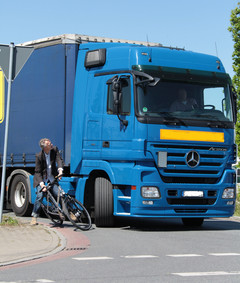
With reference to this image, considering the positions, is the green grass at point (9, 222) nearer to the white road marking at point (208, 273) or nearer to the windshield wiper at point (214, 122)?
the windshield wiper at point (214, 122)

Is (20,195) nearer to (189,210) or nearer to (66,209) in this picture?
(66,209)

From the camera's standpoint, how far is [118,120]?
13594 mm

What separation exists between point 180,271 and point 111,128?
18.7 ft

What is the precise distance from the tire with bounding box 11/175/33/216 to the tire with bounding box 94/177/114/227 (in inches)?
112

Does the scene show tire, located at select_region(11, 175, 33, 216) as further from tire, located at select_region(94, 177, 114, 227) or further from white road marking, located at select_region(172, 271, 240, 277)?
white road marking, located at select_region(172, 271, 240, 277)

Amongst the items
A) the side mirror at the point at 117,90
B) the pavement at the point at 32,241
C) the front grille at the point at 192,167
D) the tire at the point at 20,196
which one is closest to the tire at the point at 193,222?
the front grille at the point at 192,167

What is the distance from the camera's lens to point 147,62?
13.6 meters

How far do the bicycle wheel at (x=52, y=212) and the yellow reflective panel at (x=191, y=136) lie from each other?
2657 mm

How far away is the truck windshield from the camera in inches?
526

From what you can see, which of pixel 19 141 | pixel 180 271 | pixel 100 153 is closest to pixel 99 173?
pixel 100 153

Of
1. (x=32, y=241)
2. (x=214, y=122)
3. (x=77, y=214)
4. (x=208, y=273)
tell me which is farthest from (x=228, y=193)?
(x=208, y=273)

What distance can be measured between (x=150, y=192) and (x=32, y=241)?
2.84 meters

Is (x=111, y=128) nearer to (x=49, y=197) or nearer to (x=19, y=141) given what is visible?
(x=49, y=197)

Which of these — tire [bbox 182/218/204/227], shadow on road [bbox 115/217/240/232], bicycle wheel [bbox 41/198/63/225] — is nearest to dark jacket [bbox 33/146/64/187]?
bicycle wheel [bbox 41/198/63/225]
